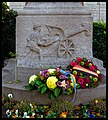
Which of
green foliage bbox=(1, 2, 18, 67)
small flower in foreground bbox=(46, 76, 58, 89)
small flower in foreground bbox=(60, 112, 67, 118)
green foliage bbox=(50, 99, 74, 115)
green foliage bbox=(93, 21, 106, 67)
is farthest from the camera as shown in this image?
green foliage bbox=(93, 21, 106, 67)

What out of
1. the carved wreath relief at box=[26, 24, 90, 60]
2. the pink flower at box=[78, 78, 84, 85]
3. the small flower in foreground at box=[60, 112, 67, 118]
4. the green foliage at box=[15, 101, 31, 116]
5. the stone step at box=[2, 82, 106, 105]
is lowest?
the small flower in foreground at box=[60, 112, 67, 118]

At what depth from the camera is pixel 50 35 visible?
14.2 feet

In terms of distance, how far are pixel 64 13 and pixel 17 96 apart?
162 cm

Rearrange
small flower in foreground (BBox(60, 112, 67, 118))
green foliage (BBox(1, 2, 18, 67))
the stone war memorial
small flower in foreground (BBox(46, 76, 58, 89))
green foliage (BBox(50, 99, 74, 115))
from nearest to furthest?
small flower in foreground (BBox(60, 112, 67, 118)) → green foliage (BBox(50, 99, 74, 115)) → small flower in foreground (BBox(46, 76, 58, 89)) → the stone war memorial → green foliage (BBox(1, 2, 18, 67))

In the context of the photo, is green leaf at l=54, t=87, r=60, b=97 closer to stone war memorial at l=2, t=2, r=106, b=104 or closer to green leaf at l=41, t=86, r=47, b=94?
green leaf at l=41, t=86, r=47, b=94

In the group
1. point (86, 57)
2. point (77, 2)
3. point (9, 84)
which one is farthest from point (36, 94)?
point (77, 2)

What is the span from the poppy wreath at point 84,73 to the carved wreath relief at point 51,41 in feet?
0.92

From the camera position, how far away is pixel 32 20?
4281mm

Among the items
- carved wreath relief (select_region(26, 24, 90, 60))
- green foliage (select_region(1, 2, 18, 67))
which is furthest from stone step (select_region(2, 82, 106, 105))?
green foliage (select_region(1, 2, 18, 67))

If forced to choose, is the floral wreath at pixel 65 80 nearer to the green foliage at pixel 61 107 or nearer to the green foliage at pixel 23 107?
the green foliage at pixel 61 107

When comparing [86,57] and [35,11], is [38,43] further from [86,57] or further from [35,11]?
[86,57]

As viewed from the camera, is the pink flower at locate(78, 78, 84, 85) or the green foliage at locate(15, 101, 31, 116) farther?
the pink flower at locate(78, 78, 84, 85)

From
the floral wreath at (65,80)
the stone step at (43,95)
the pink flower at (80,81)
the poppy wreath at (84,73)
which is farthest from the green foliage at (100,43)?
the pink flower at (80,81)

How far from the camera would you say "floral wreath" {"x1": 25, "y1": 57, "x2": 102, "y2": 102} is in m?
3.53
